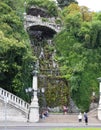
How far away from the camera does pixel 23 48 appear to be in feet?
142

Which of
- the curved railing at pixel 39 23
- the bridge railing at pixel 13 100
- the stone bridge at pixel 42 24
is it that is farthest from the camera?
the stone bridge at pixel 42 24

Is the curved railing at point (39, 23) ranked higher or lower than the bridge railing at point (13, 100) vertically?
higher

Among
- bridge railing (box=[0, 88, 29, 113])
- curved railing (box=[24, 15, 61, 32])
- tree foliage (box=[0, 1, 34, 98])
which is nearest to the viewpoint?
bridge railing (box=[0, 88, 29, 113])

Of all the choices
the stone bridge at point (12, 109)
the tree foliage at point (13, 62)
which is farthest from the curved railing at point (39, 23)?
the stone bridge at point (12, 109)

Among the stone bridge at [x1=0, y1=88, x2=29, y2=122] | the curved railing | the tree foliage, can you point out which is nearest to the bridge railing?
the stone bridge at [x1=0, y1=88, x2=29, y2=122]

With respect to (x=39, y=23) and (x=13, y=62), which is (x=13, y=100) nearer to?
(x=13, y=62)

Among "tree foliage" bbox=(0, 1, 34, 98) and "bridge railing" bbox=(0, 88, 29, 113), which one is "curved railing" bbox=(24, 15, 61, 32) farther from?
"bridge railing" bbox=(0, 88, 29, 113)

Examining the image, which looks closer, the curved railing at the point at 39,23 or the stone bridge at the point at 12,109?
the stone bridge at the point at 12,109

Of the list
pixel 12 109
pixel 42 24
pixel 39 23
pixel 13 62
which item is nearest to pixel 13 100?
pixel 12 109

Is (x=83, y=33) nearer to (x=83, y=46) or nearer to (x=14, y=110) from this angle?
(x=83, y=46)

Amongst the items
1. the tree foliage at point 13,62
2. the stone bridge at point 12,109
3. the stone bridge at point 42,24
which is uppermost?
the stone bridge at point 42,24

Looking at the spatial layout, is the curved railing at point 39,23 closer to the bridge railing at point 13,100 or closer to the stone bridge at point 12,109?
the bridge railing at point 13,100

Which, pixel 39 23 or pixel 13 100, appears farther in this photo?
pixel 39 23

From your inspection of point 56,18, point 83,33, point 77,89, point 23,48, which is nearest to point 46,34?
point 56,18
